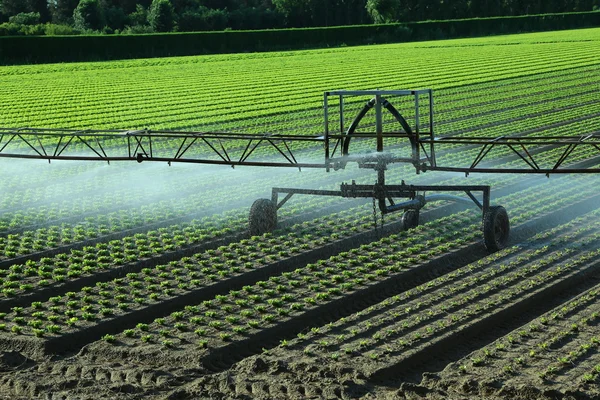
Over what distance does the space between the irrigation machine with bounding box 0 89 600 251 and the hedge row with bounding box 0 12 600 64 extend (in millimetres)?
29983

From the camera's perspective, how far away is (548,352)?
1023 cm

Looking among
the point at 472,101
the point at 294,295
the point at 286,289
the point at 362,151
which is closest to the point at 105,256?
the point at 286,289

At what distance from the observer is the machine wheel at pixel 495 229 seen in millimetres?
14555

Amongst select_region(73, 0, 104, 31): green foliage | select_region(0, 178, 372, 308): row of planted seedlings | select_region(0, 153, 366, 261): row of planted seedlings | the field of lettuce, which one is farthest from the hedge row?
select_region(0, 178, 372, 308): row of planted seedlings

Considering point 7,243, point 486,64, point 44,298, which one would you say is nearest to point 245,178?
point 7,243

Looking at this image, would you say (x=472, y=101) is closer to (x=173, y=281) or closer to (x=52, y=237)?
(x=52, y=237)

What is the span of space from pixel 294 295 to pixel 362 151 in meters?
11.8

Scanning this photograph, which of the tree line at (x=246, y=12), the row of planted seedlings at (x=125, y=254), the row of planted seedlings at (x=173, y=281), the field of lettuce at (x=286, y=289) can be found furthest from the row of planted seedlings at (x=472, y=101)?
the tree line at (x=246, y=12)

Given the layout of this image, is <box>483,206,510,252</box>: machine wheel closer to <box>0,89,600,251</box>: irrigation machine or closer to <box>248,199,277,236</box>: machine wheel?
<box>0,89,600,251</box>: irrigation machine

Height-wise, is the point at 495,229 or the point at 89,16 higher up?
the point at 89,16

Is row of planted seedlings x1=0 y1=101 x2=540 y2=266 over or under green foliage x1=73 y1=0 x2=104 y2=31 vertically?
under

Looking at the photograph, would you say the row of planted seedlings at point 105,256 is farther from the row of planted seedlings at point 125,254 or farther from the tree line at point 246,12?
the tree line at point 246,12

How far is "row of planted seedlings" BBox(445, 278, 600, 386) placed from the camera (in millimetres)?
9617

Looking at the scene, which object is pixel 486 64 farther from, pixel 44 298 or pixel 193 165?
pixel 44 298
